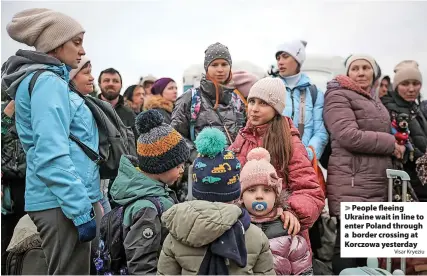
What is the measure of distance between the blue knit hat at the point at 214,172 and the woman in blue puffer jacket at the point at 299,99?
1.66 m

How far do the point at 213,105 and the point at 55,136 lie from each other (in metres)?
Result: 1.48

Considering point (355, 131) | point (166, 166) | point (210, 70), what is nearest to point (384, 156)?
point (355, 131)

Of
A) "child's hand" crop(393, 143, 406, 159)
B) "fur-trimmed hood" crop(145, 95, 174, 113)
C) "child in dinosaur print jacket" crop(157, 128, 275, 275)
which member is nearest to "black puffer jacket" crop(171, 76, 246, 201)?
"fur-trimmed hood" crop(145, 95, 174, 113)

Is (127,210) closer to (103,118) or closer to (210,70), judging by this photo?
(103,118)

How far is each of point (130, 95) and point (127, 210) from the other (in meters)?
3.39

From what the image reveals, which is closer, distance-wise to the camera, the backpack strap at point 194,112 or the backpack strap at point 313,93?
the backpack strap at point 194,112

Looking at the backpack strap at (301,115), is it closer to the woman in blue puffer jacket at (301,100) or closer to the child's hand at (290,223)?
the woman in blue puffer jacket at (301,100)

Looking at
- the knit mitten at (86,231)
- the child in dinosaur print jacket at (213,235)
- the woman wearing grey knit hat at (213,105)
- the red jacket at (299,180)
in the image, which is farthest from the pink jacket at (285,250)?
the woman wearing grey knit hat at (213,105)

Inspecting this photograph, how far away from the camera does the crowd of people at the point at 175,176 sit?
229cm

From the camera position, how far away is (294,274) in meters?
2.76

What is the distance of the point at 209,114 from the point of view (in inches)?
151

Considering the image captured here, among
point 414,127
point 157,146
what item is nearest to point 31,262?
point 157,146

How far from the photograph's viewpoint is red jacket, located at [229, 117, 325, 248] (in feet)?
9.59
